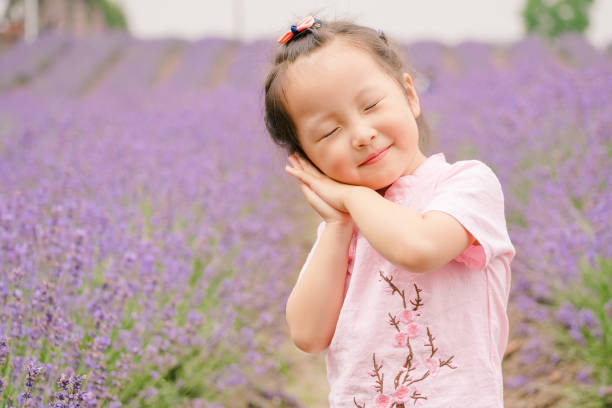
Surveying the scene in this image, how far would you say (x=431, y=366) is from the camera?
1090mm

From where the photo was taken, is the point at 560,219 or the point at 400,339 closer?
the point at 400,339

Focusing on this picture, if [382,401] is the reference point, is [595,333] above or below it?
below

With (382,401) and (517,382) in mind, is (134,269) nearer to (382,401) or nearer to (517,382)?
(382,401)

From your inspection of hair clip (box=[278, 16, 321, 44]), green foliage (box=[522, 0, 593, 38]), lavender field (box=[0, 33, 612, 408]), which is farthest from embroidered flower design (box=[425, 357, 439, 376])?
green foliage (box=[522, 0, 593, 38])

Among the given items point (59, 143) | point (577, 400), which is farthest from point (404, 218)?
point (59, 143)

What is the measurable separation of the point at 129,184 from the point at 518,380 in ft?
7.15

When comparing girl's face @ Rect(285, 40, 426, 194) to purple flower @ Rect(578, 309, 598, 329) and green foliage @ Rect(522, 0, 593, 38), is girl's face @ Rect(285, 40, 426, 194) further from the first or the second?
green foliage @ Rect(522, 0, 593, 38)

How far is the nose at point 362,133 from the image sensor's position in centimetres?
106

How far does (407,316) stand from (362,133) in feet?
1.13

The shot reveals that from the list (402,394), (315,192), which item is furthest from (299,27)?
(402,394)

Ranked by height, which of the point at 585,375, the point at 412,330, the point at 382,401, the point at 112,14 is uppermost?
the point at 412,330

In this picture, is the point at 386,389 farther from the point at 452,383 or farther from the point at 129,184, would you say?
the point at 129,184

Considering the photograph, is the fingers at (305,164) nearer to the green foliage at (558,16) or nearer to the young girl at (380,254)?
the young girl at (380,254)

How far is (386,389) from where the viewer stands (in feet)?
3.62
